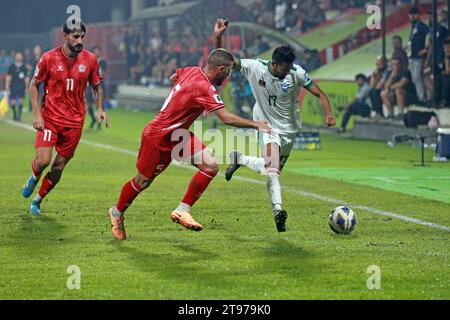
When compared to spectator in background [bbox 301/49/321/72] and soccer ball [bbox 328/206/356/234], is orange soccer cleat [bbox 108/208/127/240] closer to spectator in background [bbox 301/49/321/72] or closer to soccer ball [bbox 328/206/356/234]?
soccer ball [bbox 328/206/356/234]

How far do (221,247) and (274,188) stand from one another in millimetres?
1280

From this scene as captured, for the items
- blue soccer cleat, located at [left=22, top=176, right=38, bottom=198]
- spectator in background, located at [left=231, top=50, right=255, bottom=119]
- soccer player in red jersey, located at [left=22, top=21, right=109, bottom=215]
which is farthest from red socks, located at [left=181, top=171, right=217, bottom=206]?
spectator in background, located at [left=231, top=50, right=255, bottom=119]

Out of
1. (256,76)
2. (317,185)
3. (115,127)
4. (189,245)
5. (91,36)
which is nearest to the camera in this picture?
(189,245)

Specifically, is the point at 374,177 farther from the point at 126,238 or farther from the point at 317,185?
the point at 126,238

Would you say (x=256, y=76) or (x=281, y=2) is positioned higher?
(x=256, y=76)

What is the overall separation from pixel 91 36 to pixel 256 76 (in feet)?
131

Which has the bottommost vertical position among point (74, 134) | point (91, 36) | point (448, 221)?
point (91, 36)

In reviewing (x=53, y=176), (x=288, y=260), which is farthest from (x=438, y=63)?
(x=288, y=260)

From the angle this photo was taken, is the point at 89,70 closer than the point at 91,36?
Yes

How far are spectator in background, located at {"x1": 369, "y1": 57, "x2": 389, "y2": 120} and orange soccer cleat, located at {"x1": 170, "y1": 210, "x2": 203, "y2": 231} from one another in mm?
16909

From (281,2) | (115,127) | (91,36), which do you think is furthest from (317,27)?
(91,36)

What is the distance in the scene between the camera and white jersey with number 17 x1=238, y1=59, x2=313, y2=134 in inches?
522

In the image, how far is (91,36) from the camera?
5269 cm

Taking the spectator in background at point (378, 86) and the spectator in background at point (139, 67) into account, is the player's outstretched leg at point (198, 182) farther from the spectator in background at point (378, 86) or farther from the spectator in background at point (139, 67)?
the spectator in background at point (139, 67)
